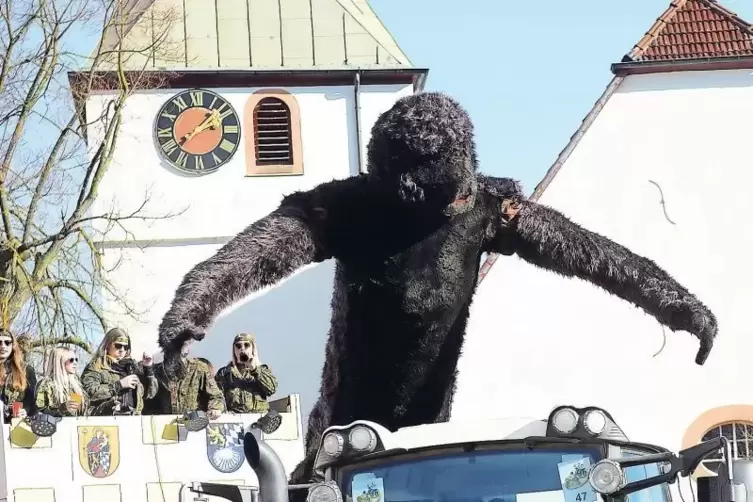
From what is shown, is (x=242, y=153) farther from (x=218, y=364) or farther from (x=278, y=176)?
(x=218, y=364)

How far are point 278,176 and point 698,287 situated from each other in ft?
26.2

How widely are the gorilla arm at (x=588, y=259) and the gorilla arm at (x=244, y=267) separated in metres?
1.01

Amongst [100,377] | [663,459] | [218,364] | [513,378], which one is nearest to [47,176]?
[218,364]

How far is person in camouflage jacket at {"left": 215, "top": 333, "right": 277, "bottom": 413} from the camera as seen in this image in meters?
8.83

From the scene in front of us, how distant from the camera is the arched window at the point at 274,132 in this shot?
79.2ft

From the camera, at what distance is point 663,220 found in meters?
18.5

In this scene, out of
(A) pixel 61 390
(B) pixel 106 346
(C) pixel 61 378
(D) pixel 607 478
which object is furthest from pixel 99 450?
(D) pixel 607 478

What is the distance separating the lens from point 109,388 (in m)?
8.79

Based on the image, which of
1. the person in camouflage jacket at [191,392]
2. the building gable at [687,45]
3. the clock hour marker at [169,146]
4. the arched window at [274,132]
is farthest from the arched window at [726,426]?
the person in camouflage jacket at [191,392]

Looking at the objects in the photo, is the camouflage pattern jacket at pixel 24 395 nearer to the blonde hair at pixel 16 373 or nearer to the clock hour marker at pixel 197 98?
the blonde hair at pixel 16 373

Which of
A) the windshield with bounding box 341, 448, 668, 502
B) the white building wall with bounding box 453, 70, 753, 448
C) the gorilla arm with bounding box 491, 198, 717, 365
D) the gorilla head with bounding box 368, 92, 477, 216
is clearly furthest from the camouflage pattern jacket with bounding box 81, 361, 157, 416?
the white building wall with bounding box 453, 70, 753, 448

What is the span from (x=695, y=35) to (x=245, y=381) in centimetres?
1222

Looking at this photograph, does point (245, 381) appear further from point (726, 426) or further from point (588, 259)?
point (726, 426)

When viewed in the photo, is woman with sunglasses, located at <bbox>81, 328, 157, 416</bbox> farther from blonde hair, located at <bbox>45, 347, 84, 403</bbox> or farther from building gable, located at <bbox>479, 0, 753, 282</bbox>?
building gable, located at <bbox>479, 0, 753, 282</bbox>
